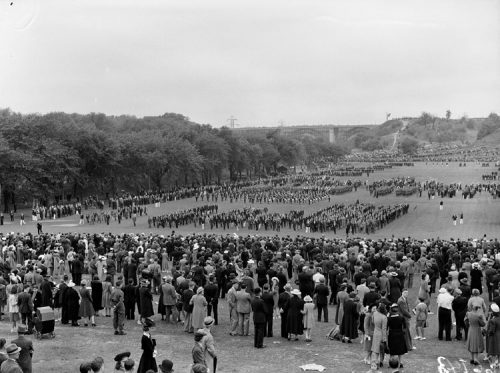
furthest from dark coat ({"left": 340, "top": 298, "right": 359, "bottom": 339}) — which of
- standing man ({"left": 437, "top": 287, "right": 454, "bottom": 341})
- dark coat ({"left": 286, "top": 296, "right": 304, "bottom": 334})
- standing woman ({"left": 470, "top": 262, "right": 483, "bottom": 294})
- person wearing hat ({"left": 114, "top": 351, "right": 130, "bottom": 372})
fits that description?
person wearing hat ({"left": 114, "top": 351, "right": 130, "bottom": 372})

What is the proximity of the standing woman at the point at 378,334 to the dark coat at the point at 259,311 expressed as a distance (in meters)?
2.99

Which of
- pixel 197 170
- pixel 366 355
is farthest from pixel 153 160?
pixel 366 355

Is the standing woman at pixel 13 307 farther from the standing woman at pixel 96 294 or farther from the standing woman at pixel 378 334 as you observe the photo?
the standing woman at pixel 378 334

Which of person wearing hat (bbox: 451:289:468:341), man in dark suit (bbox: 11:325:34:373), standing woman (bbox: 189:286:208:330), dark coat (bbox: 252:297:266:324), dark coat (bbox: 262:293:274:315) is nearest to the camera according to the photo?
man in dark suit (bbox: 11:325:34:373)

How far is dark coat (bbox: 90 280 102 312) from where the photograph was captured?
19047 mm

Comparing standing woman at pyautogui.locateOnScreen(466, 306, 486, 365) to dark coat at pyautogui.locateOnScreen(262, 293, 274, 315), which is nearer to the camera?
standing woman at pyautogui.locateOnScreen(466, 306, 486, 365)

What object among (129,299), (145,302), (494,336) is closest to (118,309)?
(145,302)

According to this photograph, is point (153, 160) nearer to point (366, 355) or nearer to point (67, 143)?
point (67, 143)

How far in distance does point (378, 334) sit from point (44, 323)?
336 inches

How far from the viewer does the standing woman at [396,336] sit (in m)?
13.9

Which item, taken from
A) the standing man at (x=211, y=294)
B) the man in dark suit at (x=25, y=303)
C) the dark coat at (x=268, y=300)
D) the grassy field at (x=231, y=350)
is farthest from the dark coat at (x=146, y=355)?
the man in dark suit at (x=25, y=303)

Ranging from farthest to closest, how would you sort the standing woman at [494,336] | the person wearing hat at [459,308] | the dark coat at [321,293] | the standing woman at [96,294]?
the standing woman at [96,294] → the dark coat at [321,293] → the person wearing hat at [459,308] → the standing woman at [494,336]

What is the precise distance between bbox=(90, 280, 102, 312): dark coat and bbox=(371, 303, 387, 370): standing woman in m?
8.90

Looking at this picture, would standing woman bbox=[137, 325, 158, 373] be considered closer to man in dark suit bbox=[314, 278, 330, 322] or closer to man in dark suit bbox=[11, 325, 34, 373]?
man in dark suit bbox=[11, 325, 34, 373]
